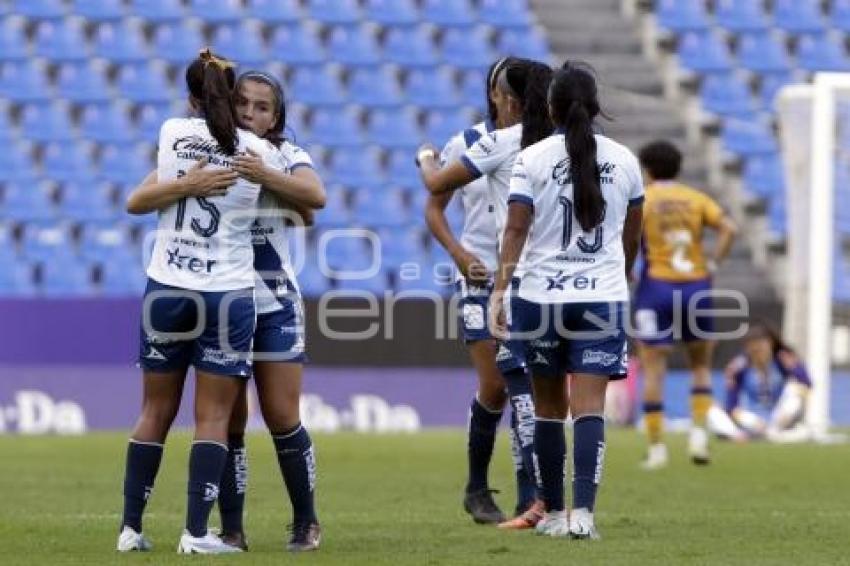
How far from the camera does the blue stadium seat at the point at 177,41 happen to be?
26875mm

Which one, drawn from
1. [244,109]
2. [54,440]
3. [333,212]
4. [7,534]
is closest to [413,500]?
[7,534]

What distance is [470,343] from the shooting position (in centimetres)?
978

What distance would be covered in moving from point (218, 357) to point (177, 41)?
65.1 feet

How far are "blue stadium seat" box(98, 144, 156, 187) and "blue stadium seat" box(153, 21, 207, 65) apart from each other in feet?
5.55

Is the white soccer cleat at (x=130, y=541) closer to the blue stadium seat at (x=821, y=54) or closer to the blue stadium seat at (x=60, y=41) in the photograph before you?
the blue stadium seat at (x=60, y=41)

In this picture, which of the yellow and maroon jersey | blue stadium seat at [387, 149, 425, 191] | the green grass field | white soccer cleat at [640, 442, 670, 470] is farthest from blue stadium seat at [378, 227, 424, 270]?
white soccer cleat at [640, 442, 670, 470]

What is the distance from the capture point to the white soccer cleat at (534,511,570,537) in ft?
28.5

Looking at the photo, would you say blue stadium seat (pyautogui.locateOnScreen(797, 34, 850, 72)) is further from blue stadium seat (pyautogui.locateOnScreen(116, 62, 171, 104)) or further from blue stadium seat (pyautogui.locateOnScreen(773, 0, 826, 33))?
blue stadium seat (pyautogui.locateOnScreen(116, 62, 171, 104))

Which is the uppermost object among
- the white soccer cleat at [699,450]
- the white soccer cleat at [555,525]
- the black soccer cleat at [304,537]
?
the black soccer cleat at [304,537]

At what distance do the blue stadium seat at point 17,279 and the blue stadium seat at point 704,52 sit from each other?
9847 millimetres

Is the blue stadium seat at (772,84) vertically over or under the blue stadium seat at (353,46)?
under

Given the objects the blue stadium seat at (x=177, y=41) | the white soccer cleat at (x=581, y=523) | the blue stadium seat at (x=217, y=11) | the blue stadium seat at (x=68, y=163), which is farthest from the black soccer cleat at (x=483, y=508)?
the blue stadium seat at (x=217, y=11)

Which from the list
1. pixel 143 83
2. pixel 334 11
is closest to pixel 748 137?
pixel 334 11

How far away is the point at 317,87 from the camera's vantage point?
2692cm
